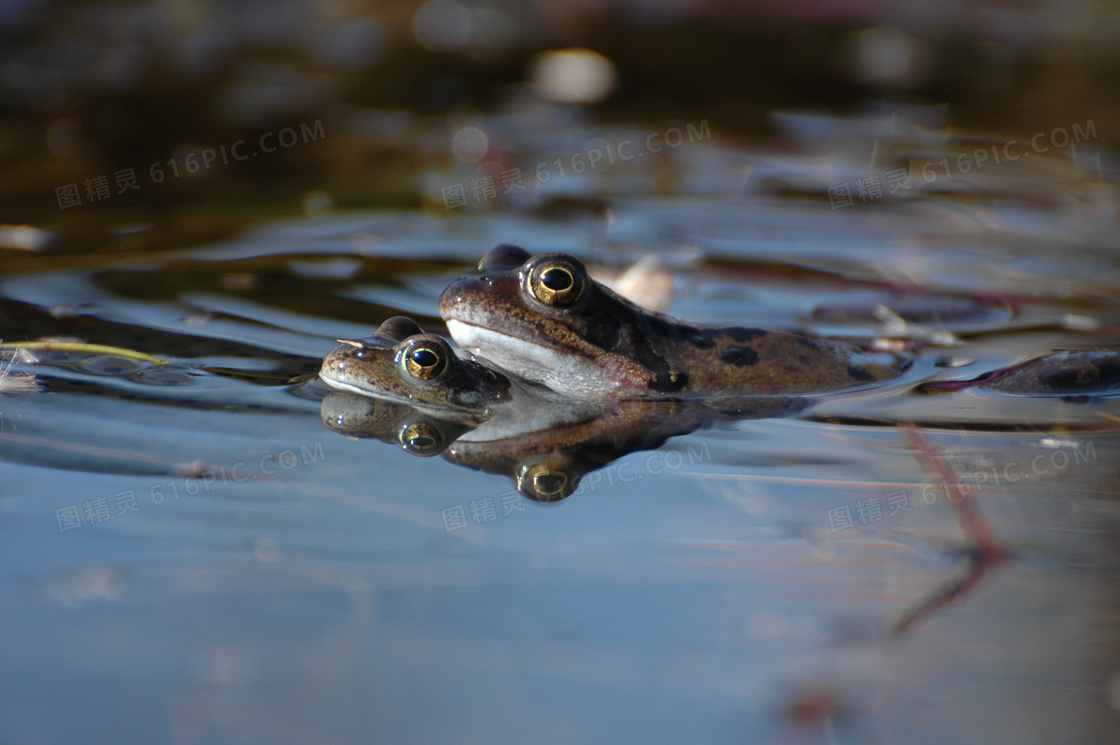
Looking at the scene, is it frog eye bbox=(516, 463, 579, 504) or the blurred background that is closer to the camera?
frog eye bbox=(516, 463, 579, 504)

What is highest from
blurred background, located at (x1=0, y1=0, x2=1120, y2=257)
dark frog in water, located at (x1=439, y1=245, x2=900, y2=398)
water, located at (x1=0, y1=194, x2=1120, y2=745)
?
blurred background, located at (x1=0, y1=0, x2=1120, y2=257)

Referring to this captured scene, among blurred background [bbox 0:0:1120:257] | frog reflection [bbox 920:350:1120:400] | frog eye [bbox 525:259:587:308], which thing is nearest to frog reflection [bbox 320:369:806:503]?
frog eye [bbox 525:259:587:308]

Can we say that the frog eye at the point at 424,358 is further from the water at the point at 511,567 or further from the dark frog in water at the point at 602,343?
the water at the point at 511,567

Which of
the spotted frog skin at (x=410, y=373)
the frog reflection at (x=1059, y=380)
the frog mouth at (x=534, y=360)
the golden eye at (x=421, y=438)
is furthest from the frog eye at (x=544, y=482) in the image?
the frog reflection at (x=1059, y=380)

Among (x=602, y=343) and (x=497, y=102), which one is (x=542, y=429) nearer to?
(x=602, y=343)

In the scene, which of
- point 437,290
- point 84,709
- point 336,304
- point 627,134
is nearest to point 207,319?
point 336,304

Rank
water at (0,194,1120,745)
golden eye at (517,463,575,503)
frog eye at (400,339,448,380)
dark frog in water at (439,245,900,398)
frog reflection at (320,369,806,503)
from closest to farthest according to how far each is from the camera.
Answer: water at (0,194,1120,745) < golden eye at (517,463,575,503) < frog reflection at (320,369,806,503) < frog eye at (400,339,448,380) < dark frog in water at (439,245,900,398)

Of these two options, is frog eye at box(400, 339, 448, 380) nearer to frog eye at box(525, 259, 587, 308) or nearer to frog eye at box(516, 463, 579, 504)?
Result: frog eye at box(525, 259, 587, 308)
